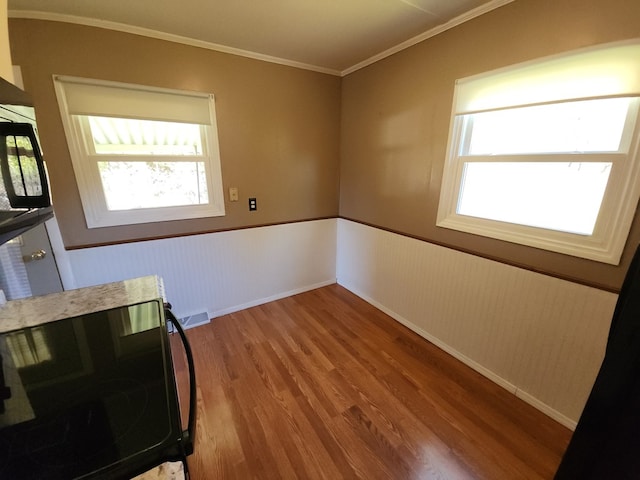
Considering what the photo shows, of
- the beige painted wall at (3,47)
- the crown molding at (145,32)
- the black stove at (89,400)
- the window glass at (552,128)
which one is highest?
the crown molding at (145,32)

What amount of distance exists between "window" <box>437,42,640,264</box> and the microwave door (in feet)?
7.26

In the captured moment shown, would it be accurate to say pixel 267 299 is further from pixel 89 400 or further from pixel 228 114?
pixel 89 400

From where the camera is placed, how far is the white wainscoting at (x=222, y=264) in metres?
2.07

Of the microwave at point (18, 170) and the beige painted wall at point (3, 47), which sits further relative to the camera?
the beige painted wall at point (3, 47)

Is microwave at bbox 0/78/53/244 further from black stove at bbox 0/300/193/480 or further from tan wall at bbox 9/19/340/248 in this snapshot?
tan wall at bbox 9/19/340/248

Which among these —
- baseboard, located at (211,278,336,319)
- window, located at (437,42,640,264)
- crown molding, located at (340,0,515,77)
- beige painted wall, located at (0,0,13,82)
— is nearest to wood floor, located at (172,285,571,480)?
baseboard, located at (211,278,336,319)

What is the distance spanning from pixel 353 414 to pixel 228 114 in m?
2.52

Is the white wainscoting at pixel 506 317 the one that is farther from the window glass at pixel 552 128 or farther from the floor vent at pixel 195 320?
the floor vent at pixel 195 320

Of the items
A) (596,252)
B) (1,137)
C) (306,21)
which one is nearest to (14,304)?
(1,137)

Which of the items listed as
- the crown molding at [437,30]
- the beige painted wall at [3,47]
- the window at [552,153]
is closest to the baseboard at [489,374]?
the window at [552,153]

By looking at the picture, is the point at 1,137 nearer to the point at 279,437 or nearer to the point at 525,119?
the point at 279,437

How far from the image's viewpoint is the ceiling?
5.18 feet

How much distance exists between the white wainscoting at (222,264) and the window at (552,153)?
166cm

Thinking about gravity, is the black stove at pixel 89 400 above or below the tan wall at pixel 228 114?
below
